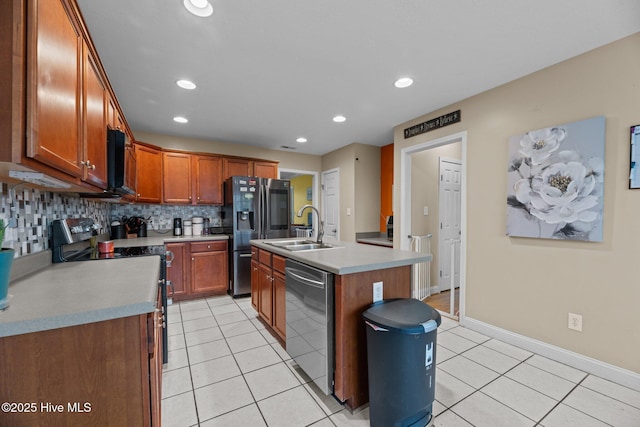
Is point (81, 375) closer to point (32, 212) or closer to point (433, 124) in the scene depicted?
point (32, 212)

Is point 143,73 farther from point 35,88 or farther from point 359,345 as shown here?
point 359,345

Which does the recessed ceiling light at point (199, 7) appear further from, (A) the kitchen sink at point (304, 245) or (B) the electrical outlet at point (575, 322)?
(B) the electrical outlet at point (575, 322)

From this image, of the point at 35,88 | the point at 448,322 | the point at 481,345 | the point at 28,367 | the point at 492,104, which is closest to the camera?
the point at 28,367

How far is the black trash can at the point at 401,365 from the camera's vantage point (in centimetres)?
135

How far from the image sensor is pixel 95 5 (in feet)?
5.17

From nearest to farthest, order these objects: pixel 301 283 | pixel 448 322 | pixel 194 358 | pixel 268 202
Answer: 1. pixel 301 283
2. pixel 194 358
3. pixel 448 322
4. pixel 268 202

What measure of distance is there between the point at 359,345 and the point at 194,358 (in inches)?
58.2

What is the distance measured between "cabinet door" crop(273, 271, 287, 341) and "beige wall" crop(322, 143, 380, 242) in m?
2.55

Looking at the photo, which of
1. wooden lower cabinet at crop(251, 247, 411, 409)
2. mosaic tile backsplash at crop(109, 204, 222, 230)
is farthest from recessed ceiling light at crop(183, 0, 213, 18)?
mosaic tile backsplash at crop(109, 204, 222, 230)

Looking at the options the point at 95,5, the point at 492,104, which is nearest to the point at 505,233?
the point at 492,104

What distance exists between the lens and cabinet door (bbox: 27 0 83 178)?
91cm

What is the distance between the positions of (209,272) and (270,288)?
1.75 metres

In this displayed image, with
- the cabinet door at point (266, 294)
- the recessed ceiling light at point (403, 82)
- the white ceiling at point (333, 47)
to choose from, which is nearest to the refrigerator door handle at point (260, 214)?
the white ceiling at point (333, 47)

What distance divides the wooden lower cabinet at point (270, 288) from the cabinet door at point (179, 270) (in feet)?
4.28
